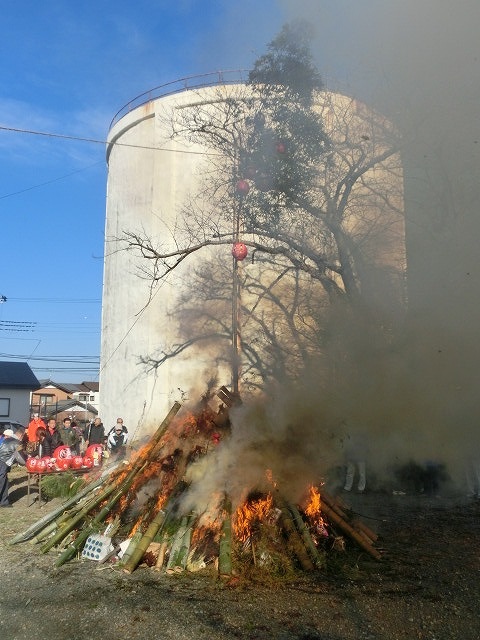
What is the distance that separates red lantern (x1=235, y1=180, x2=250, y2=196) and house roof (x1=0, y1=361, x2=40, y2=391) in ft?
68.0

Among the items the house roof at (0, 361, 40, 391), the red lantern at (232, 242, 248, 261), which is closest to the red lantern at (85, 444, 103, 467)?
the red lantern at (232, 242, 248, 261)

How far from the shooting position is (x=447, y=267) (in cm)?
781

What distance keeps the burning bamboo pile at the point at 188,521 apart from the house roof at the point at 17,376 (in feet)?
70.9

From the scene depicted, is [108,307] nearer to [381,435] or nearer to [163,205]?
[163,205]

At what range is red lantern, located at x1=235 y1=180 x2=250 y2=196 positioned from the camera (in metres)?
8.95

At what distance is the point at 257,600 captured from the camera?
4.46 meters

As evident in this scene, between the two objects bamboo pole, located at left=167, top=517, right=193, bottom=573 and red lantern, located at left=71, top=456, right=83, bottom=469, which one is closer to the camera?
bamboo pole, located at left=167, top=517, right=193, bottom=573

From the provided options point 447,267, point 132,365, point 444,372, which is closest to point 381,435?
point 444,372

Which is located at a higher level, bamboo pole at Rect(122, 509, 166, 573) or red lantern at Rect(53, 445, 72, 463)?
red lantern at Rect(53, 445, 72, 463)

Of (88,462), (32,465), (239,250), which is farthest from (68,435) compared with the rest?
(239,250)

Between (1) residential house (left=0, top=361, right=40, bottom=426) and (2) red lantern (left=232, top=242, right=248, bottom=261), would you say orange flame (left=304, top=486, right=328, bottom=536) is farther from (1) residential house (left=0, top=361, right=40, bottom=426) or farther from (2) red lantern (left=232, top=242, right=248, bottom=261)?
(1) residential house (left=0, top=361, right=40, bottom=426)

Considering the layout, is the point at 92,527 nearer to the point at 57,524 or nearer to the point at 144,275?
the point at 57,524

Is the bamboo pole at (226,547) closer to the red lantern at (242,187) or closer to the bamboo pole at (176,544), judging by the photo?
the bamboo pole at (176,544)

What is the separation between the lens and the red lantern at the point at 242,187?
29.4 ft
